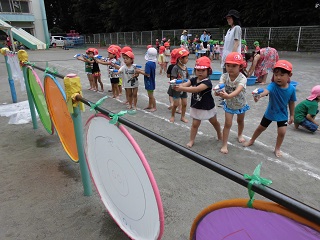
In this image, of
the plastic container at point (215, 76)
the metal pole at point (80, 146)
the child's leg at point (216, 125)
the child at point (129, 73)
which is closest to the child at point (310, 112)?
the child's leg at point (216, 125)

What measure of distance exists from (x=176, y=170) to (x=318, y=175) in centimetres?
175

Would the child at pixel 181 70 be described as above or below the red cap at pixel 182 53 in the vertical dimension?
below

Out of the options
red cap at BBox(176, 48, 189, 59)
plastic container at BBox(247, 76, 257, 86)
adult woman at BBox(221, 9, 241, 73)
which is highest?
adult woman at BBox(221, 9, 241, 73)

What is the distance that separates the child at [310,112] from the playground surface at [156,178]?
0.50ft

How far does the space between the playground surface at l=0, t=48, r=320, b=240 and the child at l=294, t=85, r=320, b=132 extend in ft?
0.50

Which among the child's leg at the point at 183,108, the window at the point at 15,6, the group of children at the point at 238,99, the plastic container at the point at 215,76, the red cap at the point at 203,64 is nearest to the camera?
the group of children at the point at 238,99

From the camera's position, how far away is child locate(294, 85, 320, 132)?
14.8 feet

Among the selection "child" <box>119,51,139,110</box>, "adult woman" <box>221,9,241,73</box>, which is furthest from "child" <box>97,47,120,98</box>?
"adult woman" <box>221,9,241,73</box>

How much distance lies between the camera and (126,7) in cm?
3353

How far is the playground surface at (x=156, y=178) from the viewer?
8.07 feet

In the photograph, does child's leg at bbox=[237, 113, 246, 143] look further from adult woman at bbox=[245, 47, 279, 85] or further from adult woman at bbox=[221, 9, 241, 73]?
adult woman at bbox=[245, 47, 279, 85]

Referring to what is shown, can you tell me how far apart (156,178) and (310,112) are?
312cm

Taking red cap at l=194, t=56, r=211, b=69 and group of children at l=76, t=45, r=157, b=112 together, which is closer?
red cap at l=194, t=56, r=211, b=69

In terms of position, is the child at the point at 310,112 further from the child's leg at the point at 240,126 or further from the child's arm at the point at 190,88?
the child's arm at the point at 190,88
